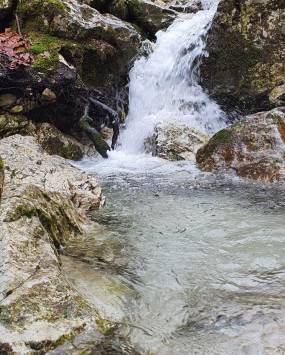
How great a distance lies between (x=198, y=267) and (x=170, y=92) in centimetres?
820

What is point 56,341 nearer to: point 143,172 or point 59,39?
point 143,172

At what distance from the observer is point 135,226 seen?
5352mm

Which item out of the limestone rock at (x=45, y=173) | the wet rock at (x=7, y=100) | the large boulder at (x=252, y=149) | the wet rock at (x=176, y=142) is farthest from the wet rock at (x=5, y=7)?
the large boulder at (x=252, y=149)

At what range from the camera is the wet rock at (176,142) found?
30.5 feet

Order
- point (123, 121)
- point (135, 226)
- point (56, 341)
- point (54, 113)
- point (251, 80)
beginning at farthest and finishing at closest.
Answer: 1. point (123, 121)
2. point (251, 80)
3. point (54, 113)
4. point (135, 226)
5. point (56, 341)

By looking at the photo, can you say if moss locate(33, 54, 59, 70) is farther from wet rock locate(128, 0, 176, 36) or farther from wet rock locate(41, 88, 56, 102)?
wet rock locate(128, 0, 176, 36)

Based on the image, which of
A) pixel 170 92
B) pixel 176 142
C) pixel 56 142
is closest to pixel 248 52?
pixel 170 92

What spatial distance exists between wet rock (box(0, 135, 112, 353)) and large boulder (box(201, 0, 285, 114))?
19.6ft

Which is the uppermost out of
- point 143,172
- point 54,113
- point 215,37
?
point 215,37

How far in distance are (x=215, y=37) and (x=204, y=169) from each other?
14.2 ft

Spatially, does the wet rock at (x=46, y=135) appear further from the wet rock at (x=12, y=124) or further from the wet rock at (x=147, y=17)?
the wet rock at (x=147, y=17)

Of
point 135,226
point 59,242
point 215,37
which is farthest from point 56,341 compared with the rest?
point 215,37

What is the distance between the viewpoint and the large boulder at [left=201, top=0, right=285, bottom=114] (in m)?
10.2

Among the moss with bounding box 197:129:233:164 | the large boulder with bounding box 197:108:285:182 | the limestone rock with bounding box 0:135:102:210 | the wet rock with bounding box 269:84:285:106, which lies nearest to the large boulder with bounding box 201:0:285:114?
the wet rock with bounding box 269:84:285:106
